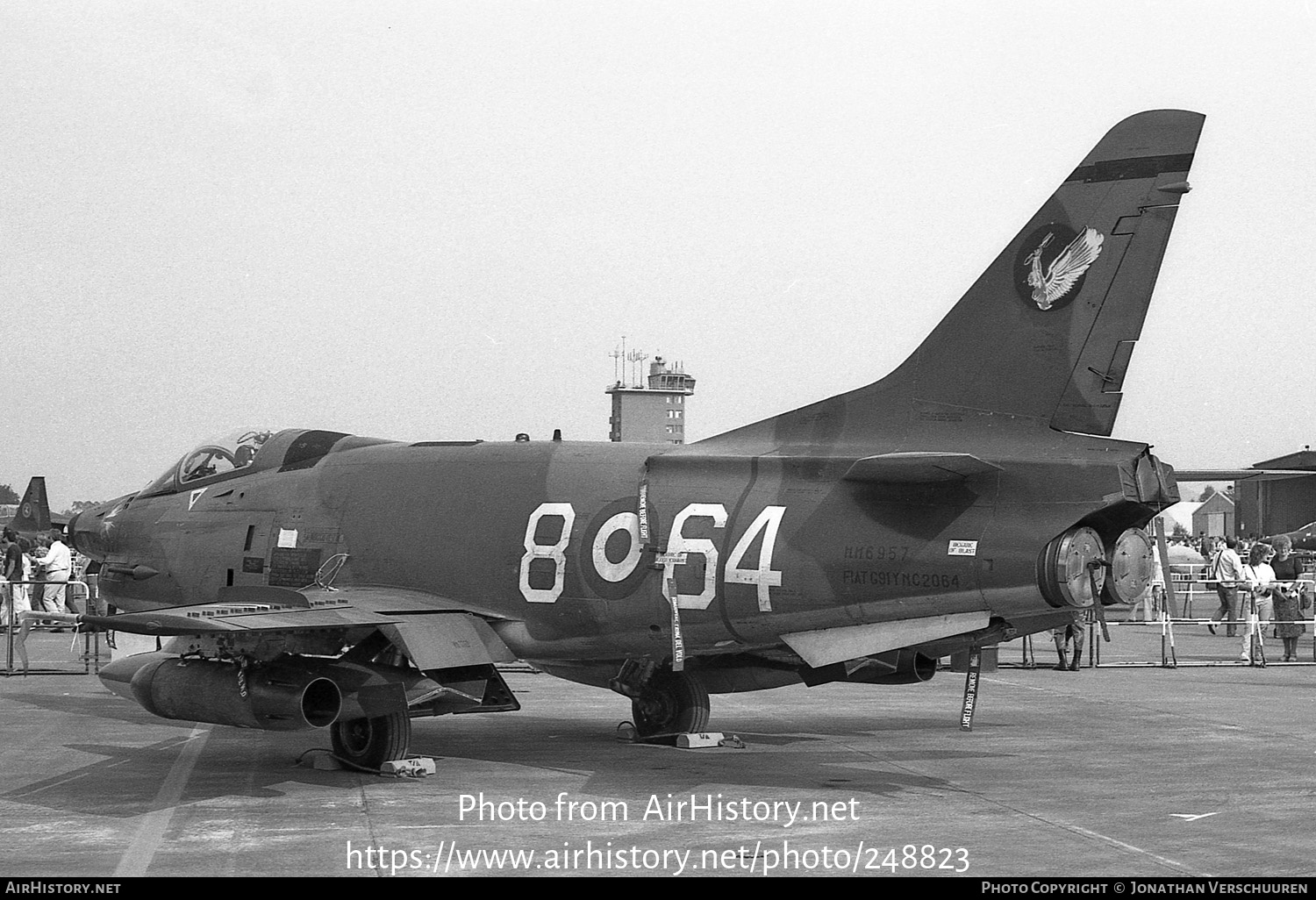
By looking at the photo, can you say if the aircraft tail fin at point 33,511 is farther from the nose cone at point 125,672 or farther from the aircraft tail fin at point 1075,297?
the aircraft tail fin at point 1075,297

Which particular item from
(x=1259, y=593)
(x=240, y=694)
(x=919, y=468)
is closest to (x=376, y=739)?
(x=240, y=694)

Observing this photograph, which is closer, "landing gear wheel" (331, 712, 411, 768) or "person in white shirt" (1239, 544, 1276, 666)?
"landing gear wheel" (331, 712, 411, 768)

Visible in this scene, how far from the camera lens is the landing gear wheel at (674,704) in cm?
1432

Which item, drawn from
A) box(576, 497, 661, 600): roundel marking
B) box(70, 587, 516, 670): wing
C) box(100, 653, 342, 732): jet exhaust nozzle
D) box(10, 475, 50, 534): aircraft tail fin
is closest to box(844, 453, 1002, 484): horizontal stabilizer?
box(576, 497, 661, 600): roundel marking

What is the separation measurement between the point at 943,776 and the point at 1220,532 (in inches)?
3102

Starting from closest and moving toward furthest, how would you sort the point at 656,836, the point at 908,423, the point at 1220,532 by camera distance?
1. the point at 656,836
2. the point at 908,423
3. the point at 1220,532

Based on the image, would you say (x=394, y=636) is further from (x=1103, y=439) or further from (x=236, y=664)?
(x=1103, y=439)

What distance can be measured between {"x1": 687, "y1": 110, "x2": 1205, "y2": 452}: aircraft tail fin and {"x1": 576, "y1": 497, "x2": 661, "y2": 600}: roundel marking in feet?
8.24

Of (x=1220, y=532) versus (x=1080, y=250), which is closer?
(x=1080, y=250)

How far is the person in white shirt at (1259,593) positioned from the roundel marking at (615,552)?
1406cm

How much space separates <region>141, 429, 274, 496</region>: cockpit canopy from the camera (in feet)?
49.4

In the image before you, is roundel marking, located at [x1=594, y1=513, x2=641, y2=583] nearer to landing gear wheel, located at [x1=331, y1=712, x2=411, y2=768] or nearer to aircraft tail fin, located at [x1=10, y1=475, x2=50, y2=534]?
landing gear wheel, located at [x1=331, y1=712, x2=411, y2=768]

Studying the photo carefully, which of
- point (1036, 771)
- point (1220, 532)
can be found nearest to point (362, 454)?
point (1036, 771)

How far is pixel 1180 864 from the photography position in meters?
8.85
